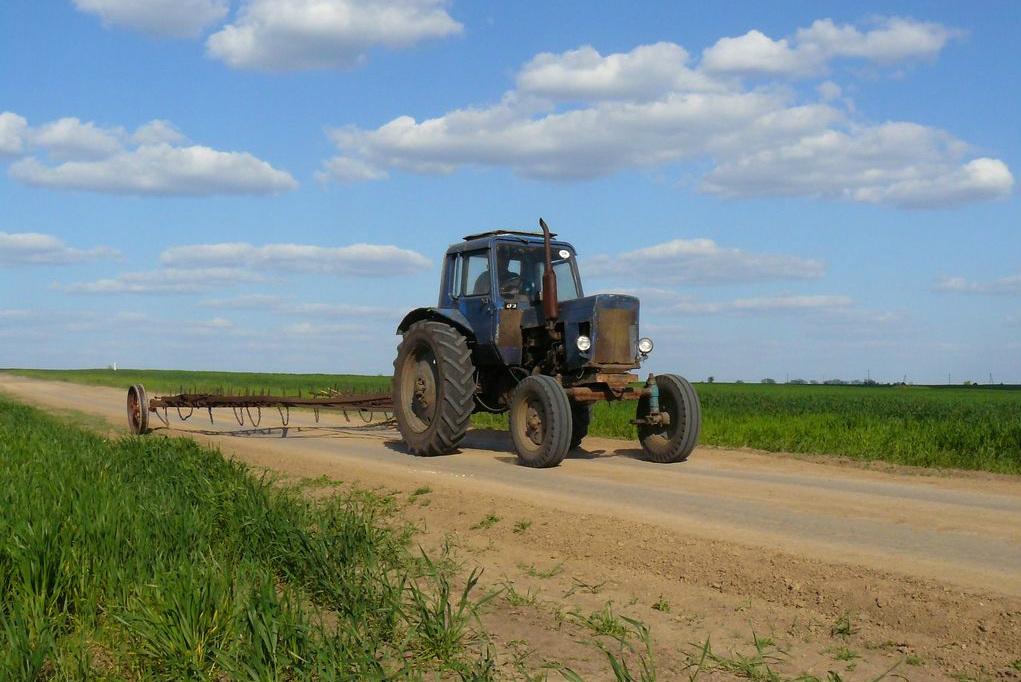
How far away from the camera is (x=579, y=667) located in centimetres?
400

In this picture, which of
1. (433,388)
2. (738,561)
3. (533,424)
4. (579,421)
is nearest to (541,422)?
(533,424)

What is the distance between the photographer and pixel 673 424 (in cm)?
1123

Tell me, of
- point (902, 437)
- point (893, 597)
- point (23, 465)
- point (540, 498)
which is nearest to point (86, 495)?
point (23, 465)

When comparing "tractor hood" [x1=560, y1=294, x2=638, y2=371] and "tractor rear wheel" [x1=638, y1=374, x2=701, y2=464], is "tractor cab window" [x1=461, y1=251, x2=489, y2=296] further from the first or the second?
"tractor rear wheel" [x1=638, y1=374, x2=701, y2=464]

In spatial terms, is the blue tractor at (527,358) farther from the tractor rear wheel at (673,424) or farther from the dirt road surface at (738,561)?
the dirt road surface at (738,561)

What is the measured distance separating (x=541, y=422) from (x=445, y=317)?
7.60ft

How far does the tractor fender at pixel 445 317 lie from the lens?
12.3m

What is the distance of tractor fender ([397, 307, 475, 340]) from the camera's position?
40.4 ft

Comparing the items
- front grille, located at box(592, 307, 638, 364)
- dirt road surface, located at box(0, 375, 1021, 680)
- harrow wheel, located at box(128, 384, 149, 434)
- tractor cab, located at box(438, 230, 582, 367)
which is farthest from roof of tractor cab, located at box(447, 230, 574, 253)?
harrow wheel, located at box(128, 384, 149, 434)

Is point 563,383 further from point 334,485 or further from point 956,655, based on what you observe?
point 956,655

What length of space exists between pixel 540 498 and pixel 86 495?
3.55 meters

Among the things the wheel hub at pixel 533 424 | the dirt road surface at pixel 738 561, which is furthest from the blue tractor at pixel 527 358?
the dirt road surface at pixel 738 561

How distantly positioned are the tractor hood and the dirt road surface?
57.8 inches

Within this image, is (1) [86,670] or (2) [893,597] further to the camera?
(2) [893,597]
